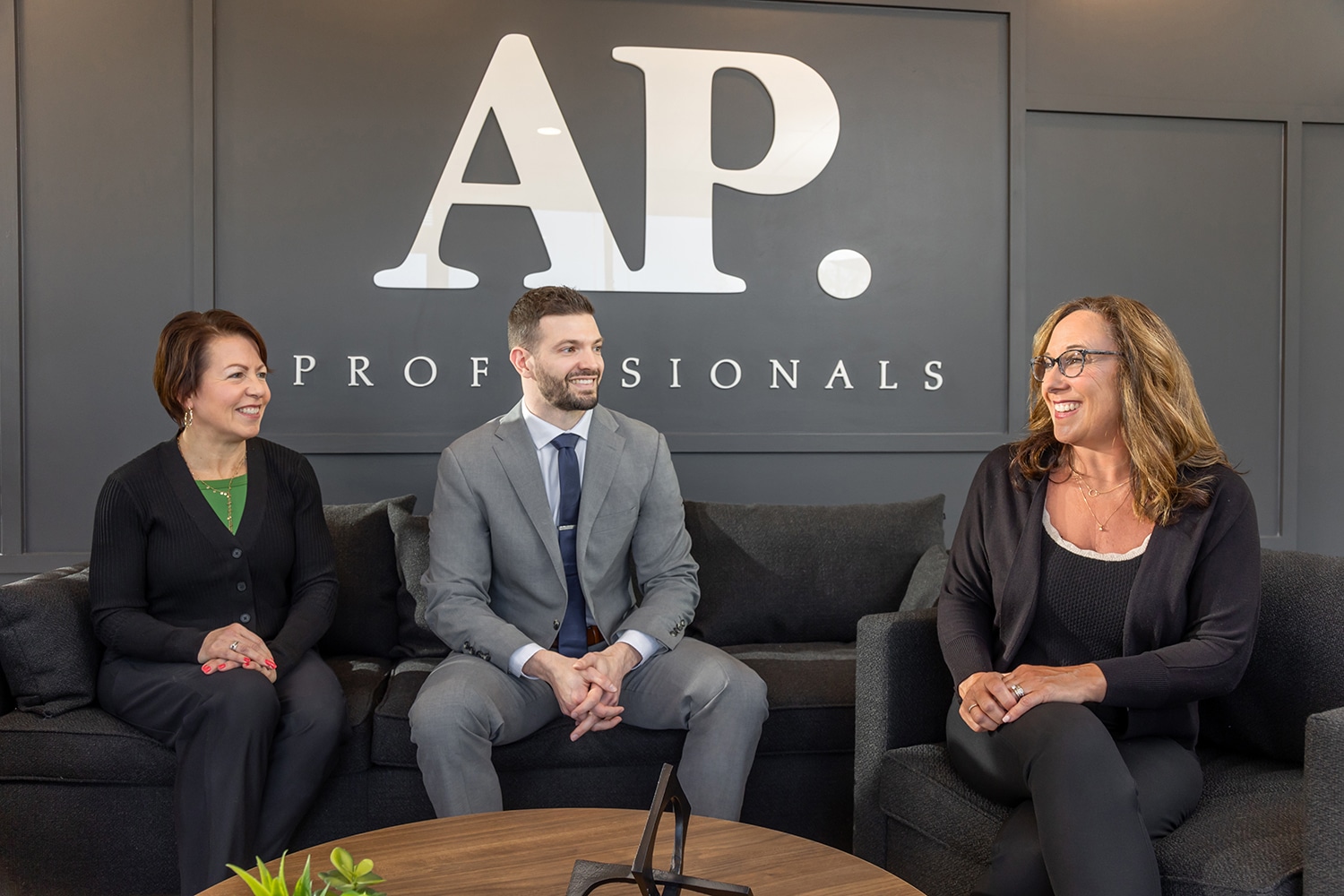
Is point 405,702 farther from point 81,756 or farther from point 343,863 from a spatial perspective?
point 343,863

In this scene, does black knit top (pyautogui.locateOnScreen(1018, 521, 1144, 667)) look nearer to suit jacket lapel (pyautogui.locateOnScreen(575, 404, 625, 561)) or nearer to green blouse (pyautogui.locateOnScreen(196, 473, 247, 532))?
suit jacket lapel (pyautogui.locateOnScreen(575, 404, 625, 561))

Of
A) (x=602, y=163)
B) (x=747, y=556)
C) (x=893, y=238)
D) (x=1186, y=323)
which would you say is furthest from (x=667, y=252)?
(x=1186, y=323)

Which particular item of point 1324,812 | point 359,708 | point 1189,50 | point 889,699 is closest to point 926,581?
point 889,699

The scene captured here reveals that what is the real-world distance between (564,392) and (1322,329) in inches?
125

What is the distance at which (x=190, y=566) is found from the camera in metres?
2.42

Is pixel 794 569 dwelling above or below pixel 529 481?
below

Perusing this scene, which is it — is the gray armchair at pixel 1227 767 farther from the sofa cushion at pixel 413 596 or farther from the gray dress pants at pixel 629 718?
the sofa cushion at pixel 413 596

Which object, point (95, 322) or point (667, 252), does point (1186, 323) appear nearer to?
point (667, 252)

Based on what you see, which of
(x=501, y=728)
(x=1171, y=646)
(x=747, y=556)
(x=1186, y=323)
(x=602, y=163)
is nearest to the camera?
(x=1171, y=646)

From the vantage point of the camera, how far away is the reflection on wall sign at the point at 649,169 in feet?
11.4

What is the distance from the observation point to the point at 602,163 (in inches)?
139

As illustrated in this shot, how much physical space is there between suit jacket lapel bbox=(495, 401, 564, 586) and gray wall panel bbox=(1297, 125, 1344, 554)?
311cm

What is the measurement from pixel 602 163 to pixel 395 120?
0.73m

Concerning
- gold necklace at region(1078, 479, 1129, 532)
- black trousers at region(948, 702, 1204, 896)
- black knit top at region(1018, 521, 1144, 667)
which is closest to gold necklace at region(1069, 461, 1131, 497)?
gold necklace at region(1078, 479, 1129, 532)
